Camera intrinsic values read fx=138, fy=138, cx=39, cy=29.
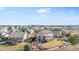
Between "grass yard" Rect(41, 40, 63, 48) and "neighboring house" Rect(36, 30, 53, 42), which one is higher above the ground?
"neighboring house" Rect(36, 30, 53, 42)

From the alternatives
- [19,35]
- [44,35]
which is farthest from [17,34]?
[44,35]

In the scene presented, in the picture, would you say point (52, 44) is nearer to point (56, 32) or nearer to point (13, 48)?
point (56, 32)

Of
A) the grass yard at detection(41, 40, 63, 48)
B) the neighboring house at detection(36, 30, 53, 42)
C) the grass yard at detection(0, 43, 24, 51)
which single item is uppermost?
the neighboring house at detection(36, 30, 53, 42)

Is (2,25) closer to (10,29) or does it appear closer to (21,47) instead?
(10,29)

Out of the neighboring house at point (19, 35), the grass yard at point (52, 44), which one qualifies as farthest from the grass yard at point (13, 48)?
the grass yard at point (52, 44)

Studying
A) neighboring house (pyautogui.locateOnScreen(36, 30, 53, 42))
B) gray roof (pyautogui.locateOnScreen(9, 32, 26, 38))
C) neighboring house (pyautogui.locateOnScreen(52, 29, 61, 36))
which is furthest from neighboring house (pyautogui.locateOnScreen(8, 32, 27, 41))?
neighboring house (pyautogui.locateOnScreen(52, 29, 61, 36))

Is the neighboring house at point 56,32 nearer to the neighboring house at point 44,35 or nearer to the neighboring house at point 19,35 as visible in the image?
the neighboring house at point 44,35

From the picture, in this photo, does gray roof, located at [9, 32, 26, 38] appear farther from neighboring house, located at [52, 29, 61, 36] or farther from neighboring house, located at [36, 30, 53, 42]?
neighboring house, located at [52, 29, 61, 36]

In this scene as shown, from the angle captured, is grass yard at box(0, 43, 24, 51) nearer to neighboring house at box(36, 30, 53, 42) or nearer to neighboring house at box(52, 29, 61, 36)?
neighboring house at box(36, 30, 53, 42)
